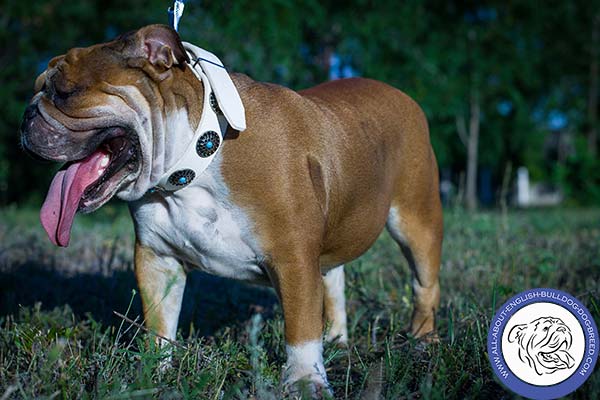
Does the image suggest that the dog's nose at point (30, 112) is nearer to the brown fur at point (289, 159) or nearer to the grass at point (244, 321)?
the brown fur at point (289, 159)

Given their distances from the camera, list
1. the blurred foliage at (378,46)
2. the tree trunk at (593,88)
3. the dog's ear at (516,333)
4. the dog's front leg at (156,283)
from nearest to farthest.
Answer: the dog's ear at (516,333) < the dog's front leg at (156,283) < the blurred foliage at (378,46) < the tree trunk at (593,88)

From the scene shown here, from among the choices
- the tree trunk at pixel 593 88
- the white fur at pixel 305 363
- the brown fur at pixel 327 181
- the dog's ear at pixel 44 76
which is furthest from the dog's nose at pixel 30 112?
the tree trunk at pixel 593 88

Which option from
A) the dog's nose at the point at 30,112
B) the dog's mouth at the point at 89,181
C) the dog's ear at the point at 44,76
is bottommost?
the dog's mouth at the point at 89,181

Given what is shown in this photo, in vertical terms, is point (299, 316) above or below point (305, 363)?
above

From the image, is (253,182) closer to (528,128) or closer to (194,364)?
(194,364)

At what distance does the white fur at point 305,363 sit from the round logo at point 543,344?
668 millimetres

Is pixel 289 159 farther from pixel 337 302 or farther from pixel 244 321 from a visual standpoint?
pixel 244 321

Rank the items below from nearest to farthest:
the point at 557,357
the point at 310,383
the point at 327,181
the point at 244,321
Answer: the point at 557,357 < the point at 310,383 < the point at 327,181 < the point at 244,321

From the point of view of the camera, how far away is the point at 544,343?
7.67 ft

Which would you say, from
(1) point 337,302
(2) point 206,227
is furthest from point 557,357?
(1) point 337,302

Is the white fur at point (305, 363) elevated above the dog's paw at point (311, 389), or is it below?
above

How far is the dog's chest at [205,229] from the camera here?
265 centimetres

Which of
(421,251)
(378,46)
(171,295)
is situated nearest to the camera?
(171,295)

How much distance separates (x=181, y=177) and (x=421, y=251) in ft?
5.39
